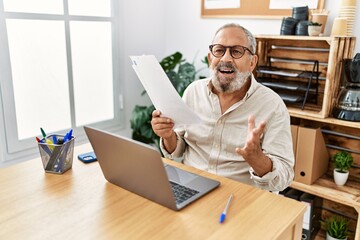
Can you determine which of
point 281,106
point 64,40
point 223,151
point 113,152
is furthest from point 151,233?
point 64,40

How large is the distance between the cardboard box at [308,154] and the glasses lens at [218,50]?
0.74 meters

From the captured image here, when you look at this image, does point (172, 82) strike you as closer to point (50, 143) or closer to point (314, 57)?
point (314, 57)

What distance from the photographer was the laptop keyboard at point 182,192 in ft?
3.19

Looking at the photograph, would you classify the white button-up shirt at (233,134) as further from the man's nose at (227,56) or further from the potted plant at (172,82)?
the potted plant at (172,82)

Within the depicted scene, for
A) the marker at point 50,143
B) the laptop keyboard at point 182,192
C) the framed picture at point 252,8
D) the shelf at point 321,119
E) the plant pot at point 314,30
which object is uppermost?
the framed picture at point 252,8

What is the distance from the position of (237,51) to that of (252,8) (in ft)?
3.21

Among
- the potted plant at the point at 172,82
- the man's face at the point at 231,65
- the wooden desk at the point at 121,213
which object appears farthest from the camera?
the potted plant at the point at 172,82

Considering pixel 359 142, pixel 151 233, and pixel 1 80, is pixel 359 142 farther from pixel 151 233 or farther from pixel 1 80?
pixel 1 80

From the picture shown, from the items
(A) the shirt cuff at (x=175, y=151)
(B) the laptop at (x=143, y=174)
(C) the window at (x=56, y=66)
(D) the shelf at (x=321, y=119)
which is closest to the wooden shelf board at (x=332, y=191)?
(D) the shelf at (x=321, y=119)

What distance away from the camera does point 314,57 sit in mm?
2025

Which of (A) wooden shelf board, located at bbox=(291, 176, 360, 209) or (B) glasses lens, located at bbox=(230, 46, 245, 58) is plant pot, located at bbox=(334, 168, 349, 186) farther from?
(B) glasses lens, located at bbox=(230, 46, 245, 58)

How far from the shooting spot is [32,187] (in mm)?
1054

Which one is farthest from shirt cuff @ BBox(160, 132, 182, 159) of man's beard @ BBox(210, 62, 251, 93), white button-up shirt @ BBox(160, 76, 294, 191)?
man's beard @ BBox(210, 62, 251, 93)

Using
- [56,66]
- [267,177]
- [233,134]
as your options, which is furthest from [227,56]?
[56,66]
